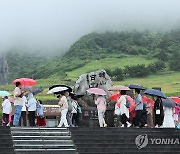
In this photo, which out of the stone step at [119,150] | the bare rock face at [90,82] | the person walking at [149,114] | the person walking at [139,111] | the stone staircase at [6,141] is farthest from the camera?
the bare rock face at [90,82]

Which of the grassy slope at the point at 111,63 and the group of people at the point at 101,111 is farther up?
the grassy slope at the point at 111,63

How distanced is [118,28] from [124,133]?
73.9 meters

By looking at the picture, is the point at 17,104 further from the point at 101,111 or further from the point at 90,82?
the point at 90,82

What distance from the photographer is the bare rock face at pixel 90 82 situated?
1756 centimetres

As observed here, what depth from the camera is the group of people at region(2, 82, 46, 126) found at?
13.6m

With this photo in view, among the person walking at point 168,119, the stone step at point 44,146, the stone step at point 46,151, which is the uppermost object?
the person walking at point 168,119

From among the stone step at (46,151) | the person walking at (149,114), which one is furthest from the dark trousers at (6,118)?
the person walking at (149,114)

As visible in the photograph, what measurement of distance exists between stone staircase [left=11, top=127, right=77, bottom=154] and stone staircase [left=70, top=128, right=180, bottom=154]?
247mm

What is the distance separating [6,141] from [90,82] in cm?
616

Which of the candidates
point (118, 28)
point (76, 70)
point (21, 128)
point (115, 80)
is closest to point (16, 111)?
point (21, 128)

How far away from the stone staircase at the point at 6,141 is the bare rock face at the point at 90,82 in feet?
18.3

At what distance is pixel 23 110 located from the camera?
1382 centimetres

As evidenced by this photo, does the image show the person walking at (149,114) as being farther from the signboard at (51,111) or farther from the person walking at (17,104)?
the person walking at (17,104)

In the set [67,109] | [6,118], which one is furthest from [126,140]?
[6,118]
